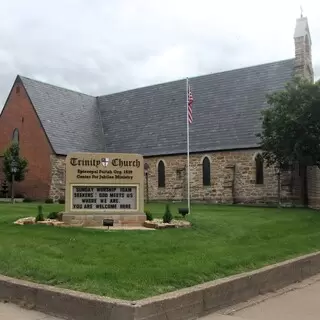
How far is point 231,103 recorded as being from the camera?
3972 cm

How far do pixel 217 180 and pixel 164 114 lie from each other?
887 centimetres

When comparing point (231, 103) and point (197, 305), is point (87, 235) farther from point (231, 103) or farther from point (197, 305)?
point (231, 103)

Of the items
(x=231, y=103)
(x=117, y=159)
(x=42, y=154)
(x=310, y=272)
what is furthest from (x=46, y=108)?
(x=310, y=272)

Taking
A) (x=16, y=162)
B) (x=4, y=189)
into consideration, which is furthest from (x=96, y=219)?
(x=4, y=189)

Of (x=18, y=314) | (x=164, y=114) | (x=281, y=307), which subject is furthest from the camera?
(x=164, y=114)

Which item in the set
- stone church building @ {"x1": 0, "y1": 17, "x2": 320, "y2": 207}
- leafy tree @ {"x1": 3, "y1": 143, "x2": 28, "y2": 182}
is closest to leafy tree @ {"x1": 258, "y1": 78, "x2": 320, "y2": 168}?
stone church building @ {"x1": 0, "y1": 17, "x2": 320, "y2": 207}

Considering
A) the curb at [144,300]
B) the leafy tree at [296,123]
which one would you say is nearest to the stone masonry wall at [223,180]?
the leafy tree at [296,123]

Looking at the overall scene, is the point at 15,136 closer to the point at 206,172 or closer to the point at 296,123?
the point at 206,172

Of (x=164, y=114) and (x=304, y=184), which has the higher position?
(x=164, y=114)

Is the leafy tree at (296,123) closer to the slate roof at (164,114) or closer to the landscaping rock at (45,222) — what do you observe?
the slate roof at (164,114)

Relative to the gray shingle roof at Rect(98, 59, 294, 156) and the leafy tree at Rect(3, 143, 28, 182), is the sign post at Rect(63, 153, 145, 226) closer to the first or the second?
the gray shingle roof at Rect(98, 59, 294, 156)

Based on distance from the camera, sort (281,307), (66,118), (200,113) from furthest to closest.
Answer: (66,118), (200,113), (281,307)

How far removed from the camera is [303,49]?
3759 centimetres

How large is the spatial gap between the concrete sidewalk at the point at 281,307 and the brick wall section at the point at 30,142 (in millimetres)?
33440
